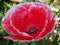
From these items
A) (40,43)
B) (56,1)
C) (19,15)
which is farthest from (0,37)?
(56,1)

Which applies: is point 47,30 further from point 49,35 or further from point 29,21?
point 49,35

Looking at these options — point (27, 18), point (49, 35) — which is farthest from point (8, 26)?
point (49, 35)

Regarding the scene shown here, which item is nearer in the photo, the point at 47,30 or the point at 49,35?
the point at 47,30

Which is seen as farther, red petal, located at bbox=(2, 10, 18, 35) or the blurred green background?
the blurred green background

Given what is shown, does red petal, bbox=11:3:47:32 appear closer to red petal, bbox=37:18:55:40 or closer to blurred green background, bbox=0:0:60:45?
red petal, bbox=37:18:55:40

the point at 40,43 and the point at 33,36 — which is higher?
the point at 33,36

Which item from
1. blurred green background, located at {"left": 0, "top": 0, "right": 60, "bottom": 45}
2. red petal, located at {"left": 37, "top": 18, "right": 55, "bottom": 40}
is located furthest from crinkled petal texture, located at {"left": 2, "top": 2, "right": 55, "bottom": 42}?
blurred green background, located at {"left": 0, "top": 0, "right": 60, "bottom": 45}

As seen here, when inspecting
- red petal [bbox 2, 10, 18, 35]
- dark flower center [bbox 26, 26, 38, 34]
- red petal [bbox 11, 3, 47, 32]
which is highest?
red petal [bbox 11, 3, 47, 32]

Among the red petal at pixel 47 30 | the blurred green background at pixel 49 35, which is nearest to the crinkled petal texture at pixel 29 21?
the red petal at pixel 47 30

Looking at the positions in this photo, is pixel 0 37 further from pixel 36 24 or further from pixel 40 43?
pixel 36 24
